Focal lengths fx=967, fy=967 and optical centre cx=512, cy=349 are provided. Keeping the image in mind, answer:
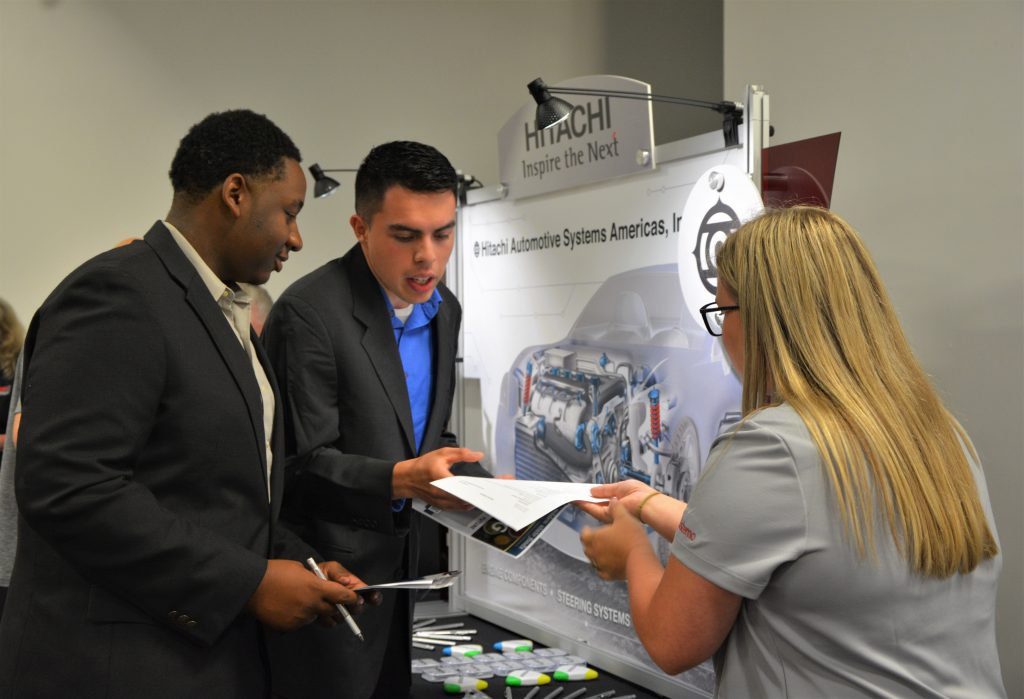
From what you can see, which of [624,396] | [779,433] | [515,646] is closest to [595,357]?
[624,396]

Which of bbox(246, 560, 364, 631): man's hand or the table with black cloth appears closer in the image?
bbox(246, 560, 364, 631): man's hand

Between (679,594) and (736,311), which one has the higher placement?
(736,311)

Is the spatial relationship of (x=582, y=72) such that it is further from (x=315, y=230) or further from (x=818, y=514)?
(x=818, y=514)

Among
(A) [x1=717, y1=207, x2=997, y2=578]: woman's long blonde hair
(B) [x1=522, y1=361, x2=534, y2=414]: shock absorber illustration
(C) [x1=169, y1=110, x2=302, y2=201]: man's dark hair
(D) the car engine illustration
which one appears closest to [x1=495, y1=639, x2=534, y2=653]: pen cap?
(D) the car engine illustration

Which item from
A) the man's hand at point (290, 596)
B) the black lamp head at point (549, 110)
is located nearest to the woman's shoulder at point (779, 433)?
the man's hand at point (290, 596)

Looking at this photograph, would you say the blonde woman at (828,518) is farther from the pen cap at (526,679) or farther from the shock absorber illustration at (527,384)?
the shock absorber illustration at (527,384)

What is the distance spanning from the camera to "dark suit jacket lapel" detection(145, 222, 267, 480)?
5.57 ft

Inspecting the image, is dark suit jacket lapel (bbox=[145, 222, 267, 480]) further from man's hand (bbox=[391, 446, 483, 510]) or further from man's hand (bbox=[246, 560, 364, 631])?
man's hand (bbox=[391, 446, 483, 510])

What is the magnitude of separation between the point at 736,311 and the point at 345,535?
5.06 ft

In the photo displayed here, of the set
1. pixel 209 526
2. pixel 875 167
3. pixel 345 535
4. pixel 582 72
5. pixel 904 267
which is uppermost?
pixel 582 72

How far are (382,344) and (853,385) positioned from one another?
1.61 m

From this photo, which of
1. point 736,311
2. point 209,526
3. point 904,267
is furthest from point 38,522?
point 904,267

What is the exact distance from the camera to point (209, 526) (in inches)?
66.1

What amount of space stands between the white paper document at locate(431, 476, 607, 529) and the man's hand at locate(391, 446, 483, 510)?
15 cm
